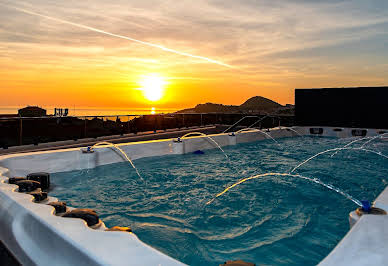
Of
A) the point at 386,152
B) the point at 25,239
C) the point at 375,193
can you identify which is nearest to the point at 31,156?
the point at 25,239

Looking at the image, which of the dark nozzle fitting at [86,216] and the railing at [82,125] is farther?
the railing at [82,125]

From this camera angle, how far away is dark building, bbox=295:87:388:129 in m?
10.3

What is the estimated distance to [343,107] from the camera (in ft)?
35.8

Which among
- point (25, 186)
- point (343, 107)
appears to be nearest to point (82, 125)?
point (25, 186)

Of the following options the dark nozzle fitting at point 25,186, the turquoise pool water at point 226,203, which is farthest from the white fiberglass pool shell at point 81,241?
the turquoise pool water at point 226,203

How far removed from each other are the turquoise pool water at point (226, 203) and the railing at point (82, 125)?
359 cm

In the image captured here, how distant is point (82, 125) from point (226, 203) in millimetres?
6265

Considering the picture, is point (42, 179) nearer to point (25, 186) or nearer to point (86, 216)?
point (25, 186)

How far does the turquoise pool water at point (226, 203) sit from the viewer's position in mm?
2346

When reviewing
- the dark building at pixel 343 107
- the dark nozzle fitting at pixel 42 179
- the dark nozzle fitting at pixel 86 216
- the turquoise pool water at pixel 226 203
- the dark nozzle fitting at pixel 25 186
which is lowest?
the turquoise pool water at pixel 226 203

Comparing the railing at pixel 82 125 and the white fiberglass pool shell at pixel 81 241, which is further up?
the railing at pixel 82 125

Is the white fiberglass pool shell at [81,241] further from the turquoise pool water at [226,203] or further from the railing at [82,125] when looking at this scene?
the railing at [82,125]

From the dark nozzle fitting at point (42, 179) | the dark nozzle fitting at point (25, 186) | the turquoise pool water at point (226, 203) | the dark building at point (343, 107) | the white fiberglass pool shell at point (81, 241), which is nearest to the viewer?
the white fiberglass pool shell at point (81, 241)

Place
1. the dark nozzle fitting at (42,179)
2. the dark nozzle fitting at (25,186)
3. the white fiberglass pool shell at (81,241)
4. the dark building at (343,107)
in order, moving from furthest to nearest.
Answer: the dark building at (343,107), the dark nozzle fitting at (42,179), the dark nozzle fitting at (25,186), the white fiberglass pool shell at (81,241)
